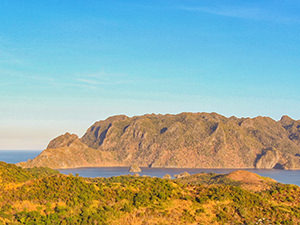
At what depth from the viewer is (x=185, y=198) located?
193 feet

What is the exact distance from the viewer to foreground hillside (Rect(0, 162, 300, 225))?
159 feet

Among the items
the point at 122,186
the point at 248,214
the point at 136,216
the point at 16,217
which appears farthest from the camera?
the point at 122,186

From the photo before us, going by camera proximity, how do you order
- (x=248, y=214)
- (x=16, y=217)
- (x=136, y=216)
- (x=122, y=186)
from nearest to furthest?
(x=16, y=217) < (x=136, y=216) < (x=248, y=214) < (x=122, y=186)

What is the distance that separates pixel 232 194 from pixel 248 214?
287 inches

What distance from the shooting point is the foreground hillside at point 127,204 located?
48.4m

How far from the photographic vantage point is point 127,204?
5372 centimetres

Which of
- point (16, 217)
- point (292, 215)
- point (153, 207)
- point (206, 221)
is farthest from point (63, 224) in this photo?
point (292, 215)

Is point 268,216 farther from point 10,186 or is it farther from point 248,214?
point 10,186

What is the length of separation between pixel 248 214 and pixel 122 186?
2046cm

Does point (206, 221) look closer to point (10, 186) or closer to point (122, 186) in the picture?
point (122, 186)

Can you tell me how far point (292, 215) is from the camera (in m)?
58.6

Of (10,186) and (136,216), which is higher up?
(10,186)

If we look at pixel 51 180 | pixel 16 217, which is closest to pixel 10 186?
pixel 51 180

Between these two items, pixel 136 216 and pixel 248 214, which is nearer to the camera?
pixel 136 216
